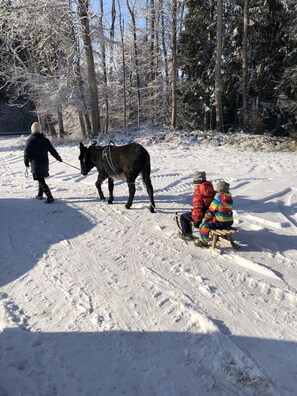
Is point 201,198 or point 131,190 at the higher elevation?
point 201,198

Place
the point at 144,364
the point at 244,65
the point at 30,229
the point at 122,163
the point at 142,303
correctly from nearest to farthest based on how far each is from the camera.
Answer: the point at 144,364, the point at 142,303, the point at 30,229, the point at 122,163, the point at 244,65

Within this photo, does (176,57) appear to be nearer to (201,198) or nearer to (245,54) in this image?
(245,54)

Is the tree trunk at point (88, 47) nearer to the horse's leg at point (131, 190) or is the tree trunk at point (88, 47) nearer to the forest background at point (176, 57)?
the forest background at point (176, 57)

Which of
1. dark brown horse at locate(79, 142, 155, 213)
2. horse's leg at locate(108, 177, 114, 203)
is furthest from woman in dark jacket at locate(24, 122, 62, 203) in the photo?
horse's leg at locate(108, 177, 114, 203)

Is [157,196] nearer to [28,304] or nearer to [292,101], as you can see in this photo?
[28,304]

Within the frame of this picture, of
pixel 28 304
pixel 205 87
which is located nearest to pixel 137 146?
pixel 28 304

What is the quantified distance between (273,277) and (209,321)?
1.46 metres

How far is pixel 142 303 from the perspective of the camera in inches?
168

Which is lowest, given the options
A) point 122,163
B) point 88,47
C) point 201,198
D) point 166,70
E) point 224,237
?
point 224,237

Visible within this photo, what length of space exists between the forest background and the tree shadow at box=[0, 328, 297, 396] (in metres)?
16.0

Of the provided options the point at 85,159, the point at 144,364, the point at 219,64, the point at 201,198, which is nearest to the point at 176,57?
the point at 219,64

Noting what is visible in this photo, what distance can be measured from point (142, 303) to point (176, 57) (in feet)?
66.8

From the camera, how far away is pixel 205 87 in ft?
84.0

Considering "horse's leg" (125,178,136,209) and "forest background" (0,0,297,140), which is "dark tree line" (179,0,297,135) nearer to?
"forest background" (0,0,297,140)
